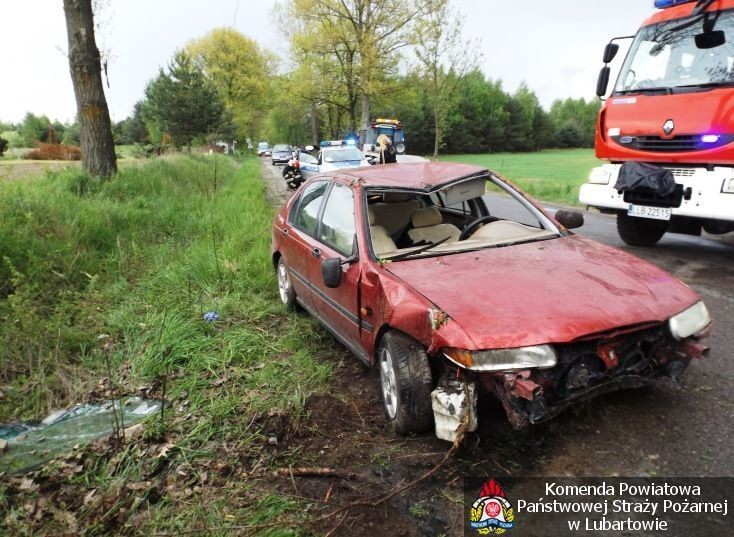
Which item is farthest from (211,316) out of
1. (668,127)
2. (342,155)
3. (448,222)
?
(342,155)

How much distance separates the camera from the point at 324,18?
3366 cm

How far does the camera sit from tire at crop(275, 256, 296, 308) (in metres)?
5.16

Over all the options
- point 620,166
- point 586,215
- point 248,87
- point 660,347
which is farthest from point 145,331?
point 248,87

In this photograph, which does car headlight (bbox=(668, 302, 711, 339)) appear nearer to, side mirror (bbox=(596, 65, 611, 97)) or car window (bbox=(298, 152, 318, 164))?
side mirror (bbox=(596, 65, 611, 97))

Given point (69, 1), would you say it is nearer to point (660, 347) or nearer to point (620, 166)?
point (620, 166)

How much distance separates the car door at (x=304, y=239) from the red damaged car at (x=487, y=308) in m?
0.21

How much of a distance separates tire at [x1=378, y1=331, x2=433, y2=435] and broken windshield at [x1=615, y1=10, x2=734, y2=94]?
5422mm

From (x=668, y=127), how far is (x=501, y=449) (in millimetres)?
5205

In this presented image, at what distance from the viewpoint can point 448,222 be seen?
4.68 m

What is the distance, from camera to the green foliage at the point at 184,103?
3488cm

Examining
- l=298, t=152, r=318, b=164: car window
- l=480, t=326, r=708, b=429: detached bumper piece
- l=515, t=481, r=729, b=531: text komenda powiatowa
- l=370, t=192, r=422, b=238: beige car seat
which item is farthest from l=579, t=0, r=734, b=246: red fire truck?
l=298, t=152, r=318, b=164: car window

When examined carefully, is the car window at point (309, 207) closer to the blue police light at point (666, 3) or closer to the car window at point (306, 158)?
the blue police light at point (666, 3)

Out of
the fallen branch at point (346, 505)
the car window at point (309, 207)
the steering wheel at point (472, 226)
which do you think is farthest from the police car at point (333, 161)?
the fallen branch at point (346, 505)

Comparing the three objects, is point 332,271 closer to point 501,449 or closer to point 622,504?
point 501,449
